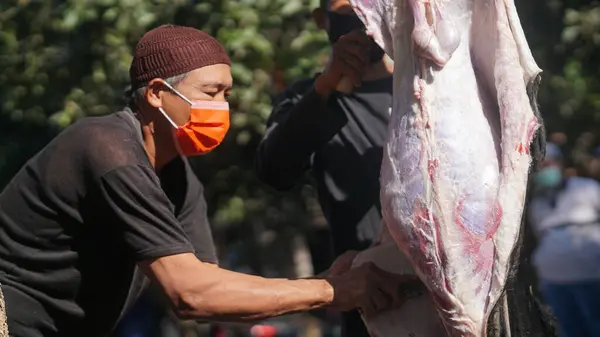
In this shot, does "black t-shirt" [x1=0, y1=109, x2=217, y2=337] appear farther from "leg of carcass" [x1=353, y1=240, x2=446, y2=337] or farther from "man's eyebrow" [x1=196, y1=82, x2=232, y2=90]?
"leg of carcass" [x1=353, y1=240, x2=446, y2=337]

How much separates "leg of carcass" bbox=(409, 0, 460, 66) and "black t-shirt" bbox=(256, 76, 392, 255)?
1177mm

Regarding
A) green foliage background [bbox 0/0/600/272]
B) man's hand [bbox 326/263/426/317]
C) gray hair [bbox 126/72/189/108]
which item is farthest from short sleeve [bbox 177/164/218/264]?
green foliage background [bbox 0/0/600/272]

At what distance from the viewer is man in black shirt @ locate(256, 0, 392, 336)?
4168 mm

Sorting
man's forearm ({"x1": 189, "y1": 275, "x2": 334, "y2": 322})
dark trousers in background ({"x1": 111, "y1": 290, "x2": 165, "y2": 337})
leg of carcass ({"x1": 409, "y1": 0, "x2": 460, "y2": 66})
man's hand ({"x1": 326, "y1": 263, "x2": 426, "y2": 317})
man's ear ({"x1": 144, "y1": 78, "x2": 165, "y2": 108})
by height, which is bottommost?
dark trousers in background ({"x1": 111, "y1": 290, "x2": 165, "y2": 337})

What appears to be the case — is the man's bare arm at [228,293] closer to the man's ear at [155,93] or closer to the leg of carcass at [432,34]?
the man's ear at [155,93]

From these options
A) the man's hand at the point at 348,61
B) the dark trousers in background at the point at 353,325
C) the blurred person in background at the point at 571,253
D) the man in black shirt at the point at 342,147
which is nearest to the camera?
the man's hand at the point at 348,61

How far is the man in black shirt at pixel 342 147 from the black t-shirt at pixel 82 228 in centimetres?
72

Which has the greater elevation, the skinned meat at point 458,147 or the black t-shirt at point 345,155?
the skinned meat at point 458,147

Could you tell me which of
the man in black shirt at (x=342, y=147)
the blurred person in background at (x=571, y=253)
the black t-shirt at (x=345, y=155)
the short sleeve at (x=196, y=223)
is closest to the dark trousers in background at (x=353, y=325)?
the man in black shirt at (x=342, y=147)

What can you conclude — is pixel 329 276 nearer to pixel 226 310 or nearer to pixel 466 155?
pixel 226 310

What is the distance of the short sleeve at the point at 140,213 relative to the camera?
336 centimetres

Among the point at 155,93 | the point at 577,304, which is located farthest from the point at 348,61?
the point at 577,304

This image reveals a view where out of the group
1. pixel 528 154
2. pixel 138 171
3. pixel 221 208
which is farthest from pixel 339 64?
pixel 221 208

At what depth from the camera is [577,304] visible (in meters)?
8.05
